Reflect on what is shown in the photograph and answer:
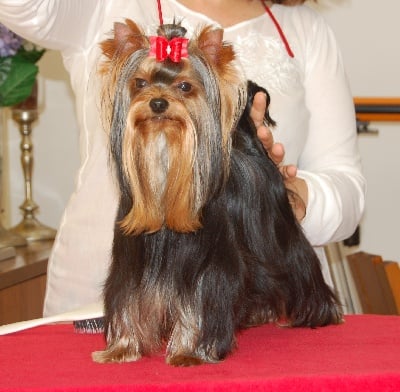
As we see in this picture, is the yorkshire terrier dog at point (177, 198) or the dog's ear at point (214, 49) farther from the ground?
the dog's ear at point (214, 49)

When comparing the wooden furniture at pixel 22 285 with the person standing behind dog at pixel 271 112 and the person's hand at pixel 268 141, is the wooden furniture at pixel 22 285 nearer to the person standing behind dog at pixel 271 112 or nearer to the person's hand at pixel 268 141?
the person standing behind dog at pixel 271 112

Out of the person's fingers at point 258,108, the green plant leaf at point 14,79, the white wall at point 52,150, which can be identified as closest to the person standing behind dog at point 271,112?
the person's fingers at point 258,108

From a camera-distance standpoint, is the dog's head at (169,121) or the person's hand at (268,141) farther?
the person's hand at (268,141)

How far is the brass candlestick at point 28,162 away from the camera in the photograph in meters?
2.78

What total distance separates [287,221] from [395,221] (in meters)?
1.58

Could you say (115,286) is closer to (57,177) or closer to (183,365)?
(183,365)

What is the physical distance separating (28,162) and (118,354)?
171cm

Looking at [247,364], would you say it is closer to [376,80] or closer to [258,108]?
[258,108]

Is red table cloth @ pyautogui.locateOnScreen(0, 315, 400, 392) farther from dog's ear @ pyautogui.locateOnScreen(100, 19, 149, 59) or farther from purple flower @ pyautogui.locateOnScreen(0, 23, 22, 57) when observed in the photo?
purple flower @ pyautogui.locateOnScreen(0, 23, 22, 57)

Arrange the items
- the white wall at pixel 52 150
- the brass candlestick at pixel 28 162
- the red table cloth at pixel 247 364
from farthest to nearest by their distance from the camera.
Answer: the white wall at pixel 52 150 → the brass candlestick at pixel 28 162 → the red table cloth at pixel 247 364

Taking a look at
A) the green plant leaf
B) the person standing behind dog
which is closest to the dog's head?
the person standing behind dog

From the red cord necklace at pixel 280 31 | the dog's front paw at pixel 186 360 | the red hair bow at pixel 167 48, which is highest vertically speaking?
the red cord necklace at pixel 280 31

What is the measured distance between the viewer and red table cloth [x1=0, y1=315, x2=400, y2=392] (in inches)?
39.2

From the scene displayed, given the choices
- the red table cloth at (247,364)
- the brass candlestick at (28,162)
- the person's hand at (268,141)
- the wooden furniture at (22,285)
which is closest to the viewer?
the red table cloth at (247,364)
